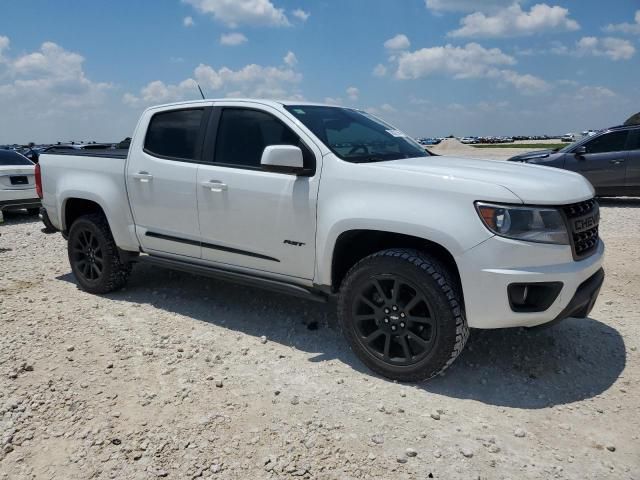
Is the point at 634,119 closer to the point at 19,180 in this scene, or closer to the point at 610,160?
the point at 610,160

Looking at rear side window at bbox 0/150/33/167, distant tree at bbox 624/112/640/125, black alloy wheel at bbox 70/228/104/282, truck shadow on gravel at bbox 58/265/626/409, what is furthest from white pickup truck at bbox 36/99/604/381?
distant tree at bbox 624/112/640/125

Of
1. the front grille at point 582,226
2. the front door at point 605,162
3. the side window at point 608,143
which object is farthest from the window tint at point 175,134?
the side window at point 608,143

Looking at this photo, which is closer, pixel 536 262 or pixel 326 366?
pixel 536 262

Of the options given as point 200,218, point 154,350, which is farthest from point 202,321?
point 200,218

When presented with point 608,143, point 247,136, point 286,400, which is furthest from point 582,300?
point 608,143

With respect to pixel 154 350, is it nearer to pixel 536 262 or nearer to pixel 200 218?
pixel 200 218

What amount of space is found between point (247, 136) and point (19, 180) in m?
8.74

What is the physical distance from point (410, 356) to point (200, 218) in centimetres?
208

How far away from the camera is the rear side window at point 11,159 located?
1118 centimetres

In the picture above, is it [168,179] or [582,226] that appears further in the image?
[168,179]

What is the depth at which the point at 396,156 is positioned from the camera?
404 centimetres

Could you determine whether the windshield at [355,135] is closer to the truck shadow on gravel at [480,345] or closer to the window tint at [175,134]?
the window tint at [175,134]

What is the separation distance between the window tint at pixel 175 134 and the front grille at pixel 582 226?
2.95 metres

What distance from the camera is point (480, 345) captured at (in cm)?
402
